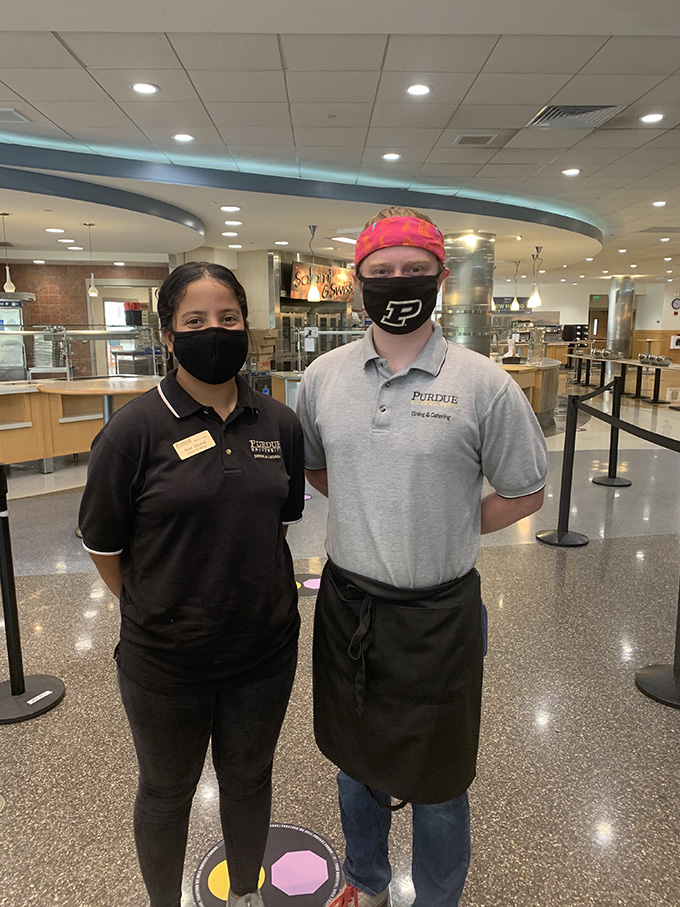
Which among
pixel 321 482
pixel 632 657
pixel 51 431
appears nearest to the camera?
pixel 321 482

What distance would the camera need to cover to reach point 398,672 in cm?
137

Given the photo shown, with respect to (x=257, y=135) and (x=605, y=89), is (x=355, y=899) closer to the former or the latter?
(x=605, y=89)

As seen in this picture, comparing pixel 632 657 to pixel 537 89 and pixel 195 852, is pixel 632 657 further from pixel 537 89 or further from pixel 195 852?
pixel 537 89

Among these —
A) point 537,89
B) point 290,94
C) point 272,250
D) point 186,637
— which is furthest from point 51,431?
point 272,250

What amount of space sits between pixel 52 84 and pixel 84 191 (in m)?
2.56

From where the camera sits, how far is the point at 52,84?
4664mm

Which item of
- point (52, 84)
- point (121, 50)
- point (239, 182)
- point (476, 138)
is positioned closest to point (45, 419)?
point (52, 84)

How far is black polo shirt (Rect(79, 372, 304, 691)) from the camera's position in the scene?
4.16 feet

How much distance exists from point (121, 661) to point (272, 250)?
12.8 metres

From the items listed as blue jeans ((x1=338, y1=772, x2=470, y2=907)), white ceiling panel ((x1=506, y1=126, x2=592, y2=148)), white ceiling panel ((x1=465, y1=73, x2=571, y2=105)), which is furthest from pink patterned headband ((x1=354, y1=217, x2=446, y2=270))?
white ceiling panel ((x1=506, y1=126, x2=592, y2=148))

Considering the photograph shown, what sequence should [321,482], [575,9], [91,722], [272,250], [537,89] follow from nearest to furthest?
[321,482], [91,722], [575,9], [537,89], [272,250]

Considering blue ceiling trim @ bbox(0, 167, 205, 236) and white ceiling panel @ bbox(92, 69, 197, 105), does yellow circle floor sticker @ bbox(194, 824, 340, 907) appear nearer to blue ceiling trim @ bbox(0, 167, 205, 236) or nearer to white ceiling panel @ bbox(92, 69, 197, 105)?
white ceiling panel @ bbox(92, 69, 197, 105)

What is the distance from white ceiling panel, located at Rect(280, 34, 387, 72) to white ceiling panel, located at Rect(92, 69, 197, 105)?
0.87 metres

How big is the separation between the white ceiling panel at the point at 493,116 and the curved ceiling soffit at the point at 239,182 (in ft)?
7.79
